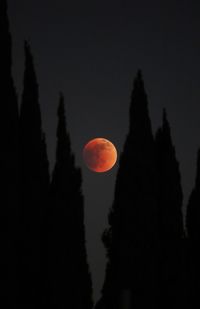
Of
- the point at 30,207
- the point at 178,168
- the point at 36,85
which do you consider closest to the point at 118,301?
the point at 30,207


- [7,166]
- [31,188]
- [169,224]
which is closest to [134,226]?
[169,224]

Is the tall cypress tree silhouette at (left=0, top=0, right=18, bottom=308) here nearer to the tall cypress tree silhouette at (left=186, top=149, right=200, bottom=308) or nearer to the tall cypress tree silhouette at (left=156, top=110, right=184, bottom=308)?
the tall cypress tree silhouette at (left=156, top=110, right=184, bottom=308)

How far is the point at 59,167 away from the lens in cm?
2562

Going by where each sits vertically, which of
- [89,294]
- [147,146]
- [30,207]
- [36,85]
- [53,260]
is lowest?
[89,294]

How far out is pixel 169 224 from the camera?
27.5 metres

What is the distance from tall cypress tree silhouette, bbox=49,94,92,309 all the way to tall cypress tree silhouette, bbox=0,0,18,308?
2.94m

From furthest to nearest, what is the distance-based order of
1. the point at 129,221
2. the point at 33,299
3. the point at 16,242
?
the point at 129,221, the point at 33,299, the point at 16,242

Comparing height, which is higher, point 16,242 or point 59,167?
point 59,167

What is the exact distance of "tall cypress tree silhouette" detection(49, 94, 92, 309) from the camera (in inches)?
932

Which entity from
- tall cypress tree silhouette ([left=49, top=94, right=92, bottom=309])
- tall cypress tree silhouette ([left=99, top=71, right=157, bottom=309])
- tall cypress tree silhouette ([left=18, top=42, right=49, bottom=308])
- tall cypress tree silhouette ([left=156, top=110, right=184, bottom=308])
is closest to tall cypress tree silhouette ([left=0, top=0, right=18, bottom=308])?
tall cypress tree silhouette ([left=18, top=42, right=49, bottom=308])

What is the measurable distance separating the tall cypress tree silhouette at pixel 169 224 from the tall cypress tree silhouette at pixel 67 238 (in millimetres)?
3174

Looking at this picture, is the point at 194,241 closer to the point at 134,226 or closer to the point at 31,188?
the point at 134,226

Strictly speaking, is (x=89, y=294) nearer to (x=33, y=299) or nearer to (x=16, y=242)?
(x=33, y=299)

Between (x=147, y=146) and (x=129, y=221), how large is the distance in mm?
3286
